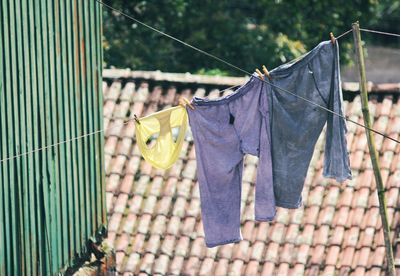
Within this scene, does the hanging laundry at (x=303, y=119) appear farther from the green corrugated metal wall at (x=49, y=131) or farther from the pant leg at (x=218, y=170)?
the green corrugated metal wall at (x=49, y=131)

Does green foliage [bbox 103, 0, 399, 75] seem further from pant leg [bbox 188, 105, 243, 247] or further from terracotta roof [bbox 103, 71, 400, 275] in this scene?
pant leg [bbox 188, 105, 243, 247]

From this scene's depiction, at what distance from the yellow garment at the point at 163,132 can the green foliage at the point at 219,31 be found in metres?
7.61

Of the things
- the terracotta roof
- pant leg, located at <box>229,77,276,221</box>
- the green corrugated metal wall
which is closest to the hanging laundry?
pant leg, located at <box>229,77,276,221</box>

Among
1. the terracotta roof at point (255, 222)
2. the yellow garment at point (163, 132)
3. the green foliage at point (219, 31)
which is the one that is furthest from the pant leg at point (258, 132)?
the green foliage at point (219, 31)

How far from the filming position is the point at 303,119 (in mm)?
8727

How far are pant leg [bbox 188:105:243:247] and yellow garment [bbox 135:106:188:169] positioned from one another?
3.7 inches

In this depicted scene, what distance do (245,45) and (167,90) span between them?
145 inches

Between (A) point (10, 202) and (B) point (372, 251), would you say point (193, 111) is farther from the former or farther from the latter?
(B) point (372, 251)

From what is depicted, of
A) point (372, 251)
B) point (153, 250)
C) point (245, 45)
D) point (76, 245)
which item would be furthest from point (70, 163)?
point (245, 45)

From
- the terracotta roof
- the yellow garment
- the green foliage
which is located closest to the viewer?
the yellow garment

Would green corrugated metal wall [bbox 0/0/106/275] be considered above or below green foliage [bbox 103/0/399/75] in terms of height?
below

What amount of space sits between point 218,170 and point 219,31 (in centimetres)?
864

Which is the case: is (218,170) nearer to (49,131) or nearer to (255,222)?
(49,131)

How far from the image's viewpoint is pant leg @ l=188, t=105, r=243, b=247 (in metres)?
8.77
